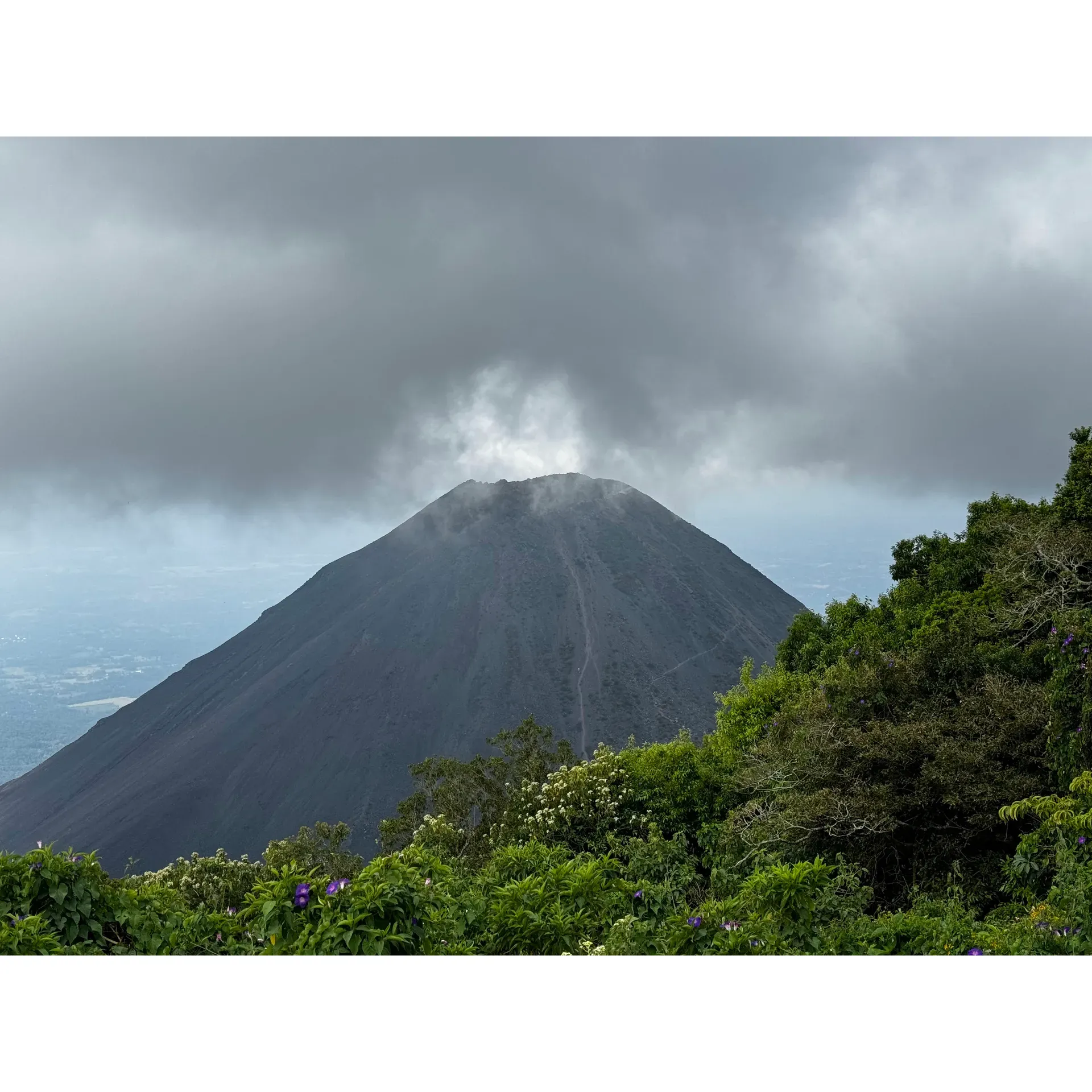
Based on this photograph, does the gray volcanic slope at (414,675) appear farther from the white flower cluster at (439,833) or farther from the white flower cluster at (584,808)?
the white flower cluster at (584,808)

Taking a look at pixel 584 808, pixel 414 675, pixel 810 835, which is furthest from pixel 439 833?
pixel 414 675

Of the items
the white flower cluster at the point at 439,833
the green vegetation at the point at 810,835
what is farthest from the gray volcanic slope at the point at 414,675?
the green vegetation at the point at 810,835

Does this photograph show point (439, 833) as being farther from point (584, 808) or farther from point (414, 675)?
point (414, 675)

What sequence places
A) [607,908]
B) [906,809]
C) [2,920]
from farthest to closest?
[906,809] < [607,908] < [2,920]

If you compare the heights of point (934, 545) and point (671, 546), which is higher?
point (671, 546)

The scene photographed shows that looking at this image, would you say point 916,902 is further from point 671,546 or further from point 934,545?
point 671,546

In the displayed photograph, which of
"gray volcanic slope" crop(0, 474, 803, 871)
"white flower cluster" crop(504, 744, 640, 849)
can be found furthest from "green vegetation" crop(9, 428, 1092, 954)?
"gray volcanic slope" crop(0, 474, 803, 871)

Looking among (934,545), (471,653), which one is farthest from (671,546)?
(934,545)
